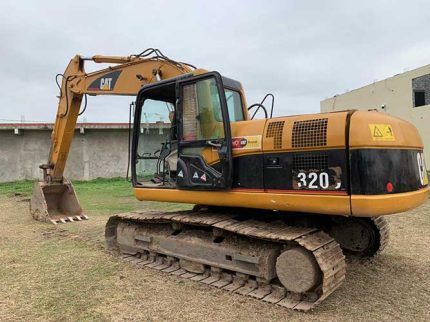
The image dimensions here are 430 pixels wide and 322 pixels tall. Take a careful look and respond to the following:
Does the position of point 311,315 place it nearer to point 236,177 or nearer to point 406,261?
point 236,177

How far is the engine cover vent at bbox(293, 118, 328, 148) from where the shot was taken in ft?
13.7

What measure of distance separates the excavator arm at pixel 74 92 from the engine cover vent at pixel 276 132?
2327mm

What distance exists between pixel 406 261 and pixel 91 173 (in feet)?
60.3

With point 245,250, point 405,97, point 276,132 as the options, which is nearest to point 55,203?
point 245,250

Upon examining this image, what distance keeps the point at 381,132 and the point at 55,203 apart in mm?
7786

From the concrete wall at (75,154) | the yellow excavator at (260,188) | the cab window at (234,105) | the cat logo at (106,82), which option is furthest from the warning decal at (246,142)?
the concrete wall at (75,154)

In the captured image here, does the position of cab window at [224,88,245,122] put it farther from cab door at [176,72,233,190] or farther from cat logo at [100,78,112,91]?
cat logo at [100,78,112,91]

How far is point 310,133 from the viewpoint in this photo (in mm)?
A: 4250

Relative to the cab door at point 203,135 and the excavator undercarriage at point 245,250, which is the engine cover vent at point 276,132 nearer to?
the cab door at point 203,135

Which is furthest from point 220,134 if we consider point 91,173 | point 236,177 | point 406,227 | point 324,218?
point 91,173

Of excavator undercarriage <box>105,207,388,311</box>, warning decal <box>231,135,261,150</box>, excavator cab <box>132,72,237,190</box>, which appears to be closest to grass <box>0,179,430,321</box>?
excavator undercarriage <box>105,207,388,311</box>

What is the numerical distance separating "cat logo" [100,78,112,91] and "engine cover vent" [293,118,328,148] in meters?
4.25

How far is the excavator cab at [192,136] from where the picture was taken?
192 inches

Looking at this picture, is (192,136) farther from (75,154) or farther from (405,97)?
(405,97)
